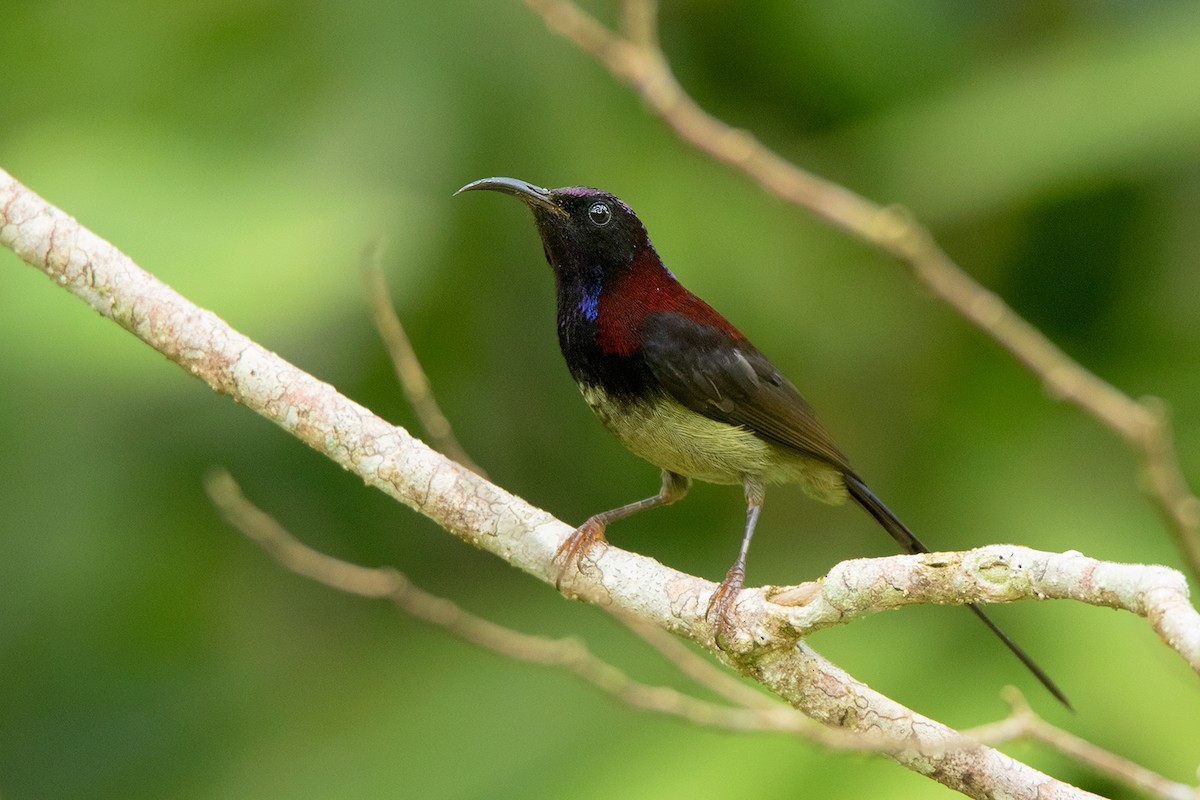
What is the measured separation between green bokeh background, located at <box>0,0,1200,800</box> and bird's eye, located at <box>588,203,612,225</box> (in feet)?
4.26

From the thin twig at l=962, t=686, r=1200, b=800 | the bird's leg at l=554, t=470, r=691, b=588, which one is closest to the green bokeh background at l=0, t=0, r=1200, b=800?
the bird's leg at l=554, t=470, r=691, b=588

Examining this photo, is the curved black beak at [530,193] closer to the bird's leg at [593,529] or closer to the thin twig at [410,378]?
the thin twig at [410,378]

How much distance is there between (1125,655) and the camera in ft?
13.8

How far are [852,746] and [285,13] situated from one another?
178 inches

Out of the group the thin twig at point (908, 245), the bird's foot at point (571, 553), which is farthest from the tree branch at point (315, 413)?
the thin twig at point (908, 245)

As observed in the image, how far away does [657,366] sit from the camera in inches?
134

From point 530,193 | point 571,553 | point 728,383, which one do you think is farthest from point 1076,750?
point 530,193

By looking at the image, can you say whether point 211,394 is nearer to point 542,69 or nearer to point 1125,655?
point 542,69

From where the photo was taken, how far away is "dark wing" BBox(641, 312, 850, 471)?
3.41 metres

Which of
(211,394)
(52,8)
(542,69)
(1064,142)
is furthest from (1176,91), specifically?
(52,8)

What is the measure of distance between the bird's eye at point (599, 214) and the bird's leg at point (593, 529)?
76 cm

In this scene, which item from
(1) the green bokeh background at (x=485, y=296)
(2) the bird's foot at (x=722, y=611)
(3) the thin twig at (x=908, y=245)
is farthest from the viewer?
(1) the green bokeh background at (x=485, y=296)

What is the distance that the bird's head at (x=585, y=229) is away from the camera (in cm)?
350

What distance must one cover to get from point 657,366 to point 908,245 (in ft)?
5.43
